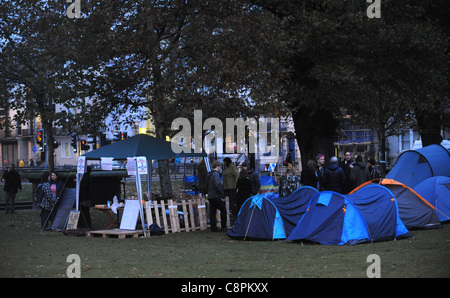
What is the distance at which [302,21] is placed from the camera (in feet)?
71.5

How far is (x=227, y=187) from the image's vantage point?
1988cm

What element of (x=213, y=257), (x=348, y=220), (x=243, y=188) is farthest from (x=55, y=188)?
(x=348, y=220)

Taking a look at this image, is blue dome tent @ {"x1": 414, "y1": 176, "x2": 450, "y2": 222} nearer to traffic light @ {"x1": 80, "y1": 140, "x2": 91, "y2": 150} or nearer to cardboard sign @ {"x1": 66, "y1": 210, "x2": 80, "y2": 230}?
cardboard sign @ {"x1": 66, "y1": 210, "x2": 80, "y2": 230}

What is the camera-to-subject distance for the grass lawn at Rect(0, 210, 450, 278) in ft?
33.7

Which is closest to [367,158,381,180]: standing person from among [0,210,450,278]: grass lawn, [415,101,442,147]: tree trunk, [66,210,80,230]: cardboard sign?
[0,210,450,278]: grass lawn

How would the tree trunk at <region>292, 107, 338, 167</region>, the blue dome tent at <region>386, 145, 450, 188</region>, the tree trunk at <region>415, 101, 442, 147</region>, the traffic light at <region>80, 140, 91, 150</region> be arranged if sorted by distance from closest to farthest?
1. the blue dome tent at <region>386, 145, 450, 188</region>
2. the tree trunk at <region>292, 107, 338, 167</region>
3. the tree trunk at <region>415, 101, 442, 147</region>
4. the traffic light at <region>80, 140, 91, 150</region>

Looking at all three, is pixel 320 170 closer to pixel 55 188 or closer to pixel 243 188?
pixel 243 188

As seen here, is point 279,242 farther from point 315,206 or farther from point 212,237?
point 212,237

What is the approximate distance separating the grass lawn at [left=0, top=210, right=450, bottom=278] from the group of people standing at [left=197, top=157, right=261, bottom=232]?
83 cm

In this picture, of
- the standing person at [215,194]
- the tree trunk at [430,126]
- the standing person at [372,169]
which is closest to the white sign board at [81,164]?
the standing person at [215,194]

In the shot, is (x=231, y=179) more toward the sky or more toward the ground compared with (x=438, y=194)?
more toward the sky

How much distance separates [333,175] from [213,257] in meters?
5.12

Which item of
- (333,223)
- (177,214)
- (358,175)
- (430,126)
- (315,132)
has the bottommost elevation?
(177,214)

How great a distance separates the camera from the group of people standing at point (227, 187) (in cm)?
1719
